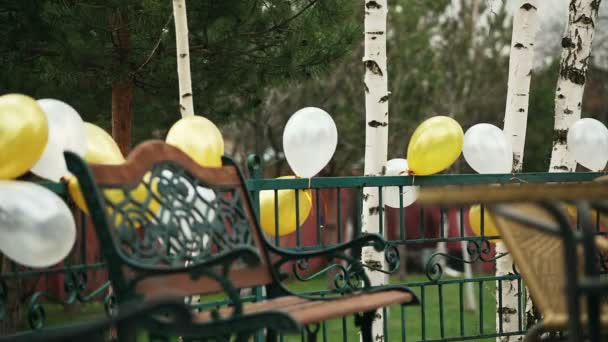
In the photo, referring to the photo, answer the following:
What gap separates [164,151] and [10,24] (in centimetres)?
562

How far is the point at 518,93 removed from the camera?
6.63m

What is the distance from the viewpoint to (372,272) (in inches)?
225

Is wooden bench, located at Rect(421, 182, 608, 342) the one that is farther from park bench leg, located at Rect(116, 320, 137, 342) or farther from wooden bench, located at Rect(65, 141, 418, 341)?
park bench leg, located at Rect(116, 320, 137, 342)

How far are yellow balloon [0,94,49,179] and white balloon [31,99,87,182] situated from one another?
7.4 inches

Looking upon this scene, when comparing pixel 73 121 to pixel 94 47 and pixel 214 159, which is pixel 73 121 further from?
pixel 94 47

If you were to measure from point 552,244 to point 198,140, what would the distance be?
6.75 feet

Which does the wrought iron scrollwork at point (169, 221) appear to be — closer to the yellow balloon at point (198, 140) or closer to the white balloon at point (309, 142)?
the yellow balloon at point (198, 140)

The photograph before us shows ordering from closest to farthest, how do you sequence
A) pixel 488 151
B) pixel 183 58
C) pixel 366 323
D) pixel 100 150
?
1. pixel 366 323
2. pixel 100 150
3. pixel 488 151
4. pixel 183 58

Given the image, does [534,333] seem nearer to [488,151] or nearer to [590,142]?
[488,151]

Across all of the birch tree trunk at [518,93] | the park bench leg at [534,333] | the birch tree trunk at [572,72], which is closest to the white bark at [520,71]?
the birch tree trunk at [518,93]

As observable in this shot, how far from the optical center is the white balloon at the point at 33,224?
2967 millimetres

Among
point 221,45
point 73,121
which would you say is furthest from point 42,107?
point 221,45

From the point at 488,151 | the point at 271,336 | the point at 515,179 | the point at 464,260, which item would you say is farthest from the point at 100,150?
the point at 488,151

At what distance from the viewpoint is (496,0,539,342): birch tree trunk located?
6.52m
